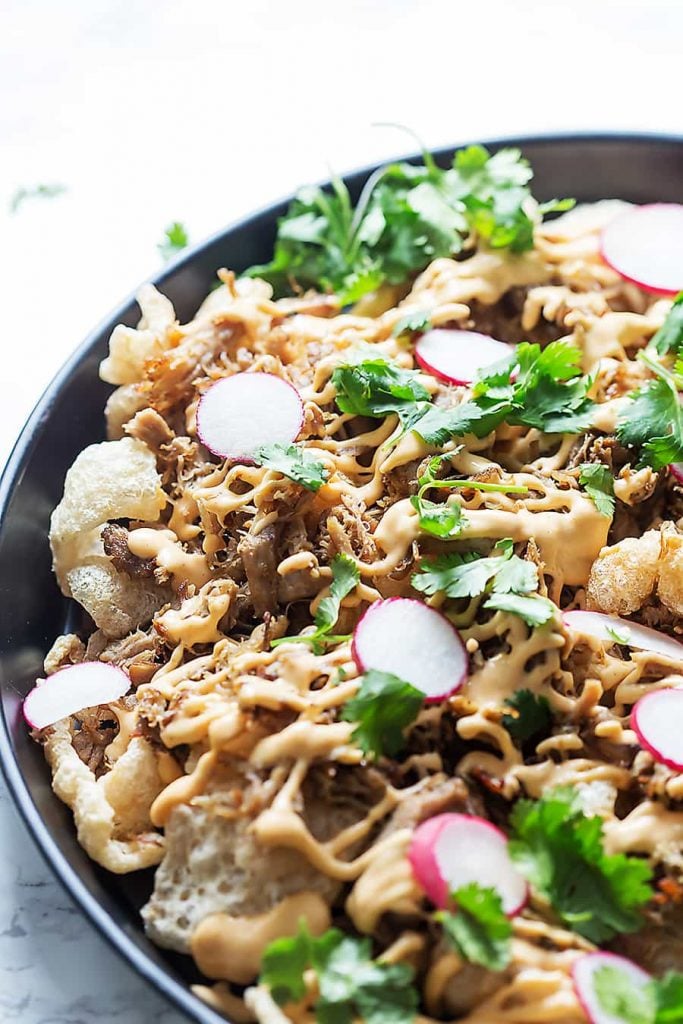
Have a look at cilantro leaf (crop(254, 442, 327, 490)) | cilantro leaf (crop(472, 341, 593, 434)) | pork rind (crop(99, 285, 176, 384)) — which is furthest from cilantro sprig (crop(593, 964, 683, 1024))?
pork rind (crop(99, 285, 176, 384))

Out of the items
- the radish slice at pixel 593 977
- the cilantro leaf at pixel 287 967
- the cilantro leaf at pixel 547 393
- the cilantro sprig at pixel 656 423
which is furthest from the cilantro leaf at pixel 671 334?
the cilantro leaf at pixel 287 967

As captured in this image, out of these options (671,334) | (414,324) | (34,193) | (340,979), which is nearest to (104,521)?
(414,324)

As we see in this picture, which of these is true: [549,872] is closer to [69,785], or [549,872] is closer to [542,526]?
[542,526]

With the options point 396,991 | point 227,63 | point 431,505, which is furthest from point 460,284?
point 227,63

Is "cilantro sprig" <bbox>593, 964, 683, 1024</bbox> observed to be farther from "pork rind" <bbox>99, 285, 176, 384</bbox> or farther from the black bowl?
"pork rind" <bbox>99, 285, 176, 384</bbox>

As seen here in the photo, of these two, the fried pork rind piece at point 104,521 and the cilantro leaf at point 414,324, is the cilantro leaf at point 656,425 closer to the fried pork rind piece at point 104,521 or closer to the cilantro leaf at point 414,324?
the cilantro leaf at point 414,324

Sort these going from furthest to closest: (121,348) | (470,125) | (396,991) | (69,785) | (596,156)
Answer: (470,125), (596,156), (121,348), (69,785), (396,991)

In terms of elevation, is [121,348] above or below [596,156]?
below
